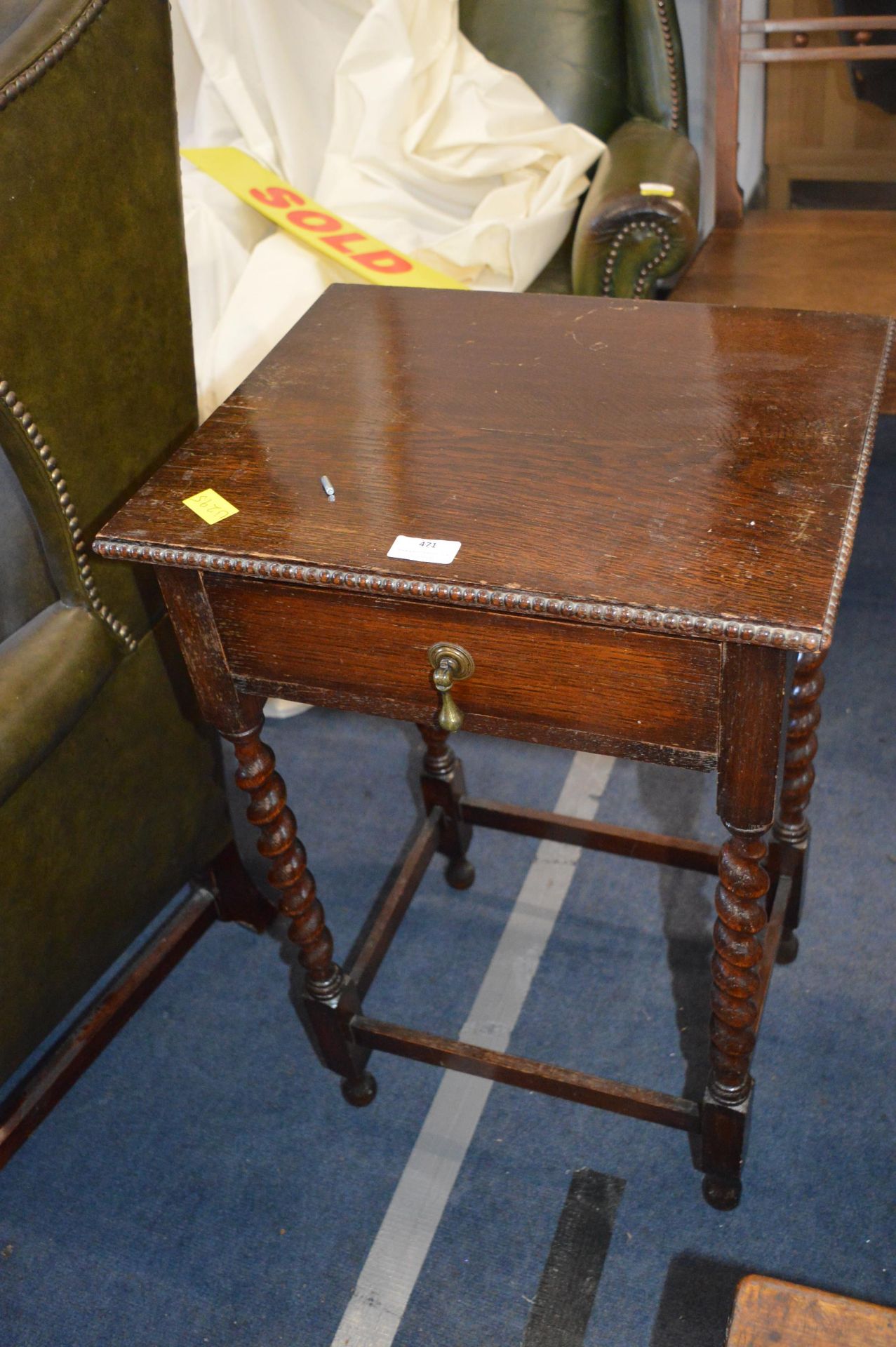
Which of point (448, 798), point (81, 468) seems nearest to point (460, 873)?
point (448, 798)

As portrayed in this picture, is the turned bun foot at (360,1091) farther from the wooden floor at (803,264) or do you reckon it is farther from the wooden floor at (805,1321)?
the wooden floor at (803,264)

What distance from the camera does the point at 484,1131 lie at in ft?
4.40

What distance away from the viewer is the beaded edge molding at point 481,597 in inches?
30.5

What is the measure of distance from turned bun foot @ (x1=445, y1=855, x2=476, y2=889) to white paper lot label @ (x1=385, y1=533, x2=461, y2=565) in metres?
0.80

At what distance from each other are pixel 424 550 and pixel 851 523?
0.31 metres

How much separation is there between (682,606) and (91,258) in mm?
632

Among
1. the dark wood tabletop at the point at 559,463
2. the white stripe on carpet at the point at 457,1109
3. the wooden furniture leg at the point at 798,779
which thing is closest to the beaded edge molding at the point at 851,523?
the dark wood tabletop at the point at 559,463

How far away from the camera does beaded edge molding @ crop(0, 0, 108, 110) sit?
0.92m

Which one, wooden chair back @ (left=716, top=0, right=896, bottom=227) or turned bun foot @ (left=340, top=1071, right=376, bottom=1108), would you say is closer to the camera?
turned bun foot @ (left=340, top=1071, right=376, bottom=1108)

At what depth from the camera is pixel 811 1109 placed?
1311 mm

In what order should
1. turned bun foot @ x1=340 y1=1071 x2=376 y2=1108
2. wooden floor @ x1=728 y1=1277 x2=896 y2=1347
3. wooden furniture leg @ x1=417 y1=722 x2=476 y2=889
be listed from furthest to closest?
wooden furniture leg @ x1=417 y1=722 x2=476 y2=889
turned bun foot @ x1=340 y1=1071 x2=376 y2=1108
wooden floor @ x1=728 y1=1277 x2=896 y2=1347

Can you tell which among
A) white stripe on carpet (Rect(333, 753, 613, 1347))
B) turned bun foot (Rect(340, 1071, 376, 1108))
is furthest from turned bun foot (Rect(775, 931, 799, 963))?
turned bun foot (Rect(340, 1071, 376, 1108))

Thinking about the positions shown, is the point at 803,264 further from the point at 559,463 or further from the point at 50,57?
the point at 50,57

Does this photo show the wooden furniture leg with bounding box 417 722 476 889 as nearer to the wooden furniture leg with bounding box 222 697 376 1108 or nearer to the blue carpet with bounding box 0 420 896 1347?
the blue carpet with bounding box 0 420 896 1347
